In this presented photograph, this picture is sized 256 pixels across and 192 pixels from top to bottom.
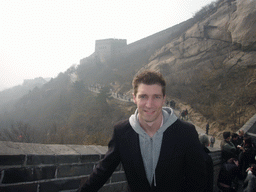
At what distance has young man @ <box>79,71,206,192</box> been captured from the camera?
1182 mm

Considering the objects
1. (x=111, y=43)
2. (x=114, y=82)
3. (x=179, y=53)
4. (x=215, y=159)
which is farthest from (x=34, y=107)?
(x=215, y=159)

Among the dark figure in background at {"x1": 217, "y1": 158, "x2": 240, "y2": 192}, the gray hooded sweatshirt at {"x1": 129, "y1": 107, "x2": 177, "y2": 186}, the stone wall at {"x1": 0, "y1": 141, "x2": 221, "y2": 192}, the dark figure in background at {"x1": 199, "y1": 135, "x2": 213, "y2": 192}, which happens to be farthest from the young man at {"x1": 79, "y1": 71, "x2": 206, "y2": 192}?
the dark figure in background at {"x1": 217, "y1": 158, "x2": 240, "y2": 192}

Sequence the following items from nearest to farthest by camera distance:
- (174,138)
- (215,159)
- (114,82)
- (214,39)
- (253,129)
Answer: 1. (174,138)
2. (215,159)
3. (253,129)
4. (214,39)
5. (114,82)

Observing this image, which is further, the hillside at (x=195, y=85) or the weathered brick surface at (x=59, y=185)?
the hillside at (x=195, y=85)

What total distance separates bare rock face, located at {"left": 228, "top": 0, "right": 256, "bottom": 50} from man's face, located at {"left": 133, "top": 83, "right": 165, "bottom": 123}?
79.7 ft

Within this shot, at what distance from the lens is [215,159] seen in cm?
373

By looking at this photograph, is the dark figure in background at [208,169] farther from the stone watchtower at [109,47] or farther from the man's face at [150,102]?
the stone watchtower at [109,47]

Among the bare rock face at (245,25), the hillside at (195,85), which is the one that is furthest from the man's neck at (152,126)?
the bare rock face at (245,25)

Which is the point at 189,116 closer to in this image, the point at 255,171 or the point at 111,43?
the point at 255,171

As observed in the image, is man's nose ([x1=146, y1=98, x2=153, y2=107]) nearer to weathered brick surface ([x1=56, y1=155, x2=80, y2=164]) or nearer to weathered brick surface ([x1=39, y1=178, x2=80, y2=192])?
weathered brick surface ([x1=56, y1=155, x2=80, y2=164])

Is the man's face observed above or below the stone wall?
above

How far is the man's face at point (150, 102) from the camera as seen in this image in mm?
1335

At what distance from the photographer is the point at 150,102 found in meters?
1.33

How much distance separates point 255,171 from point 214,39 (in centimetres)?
2533
